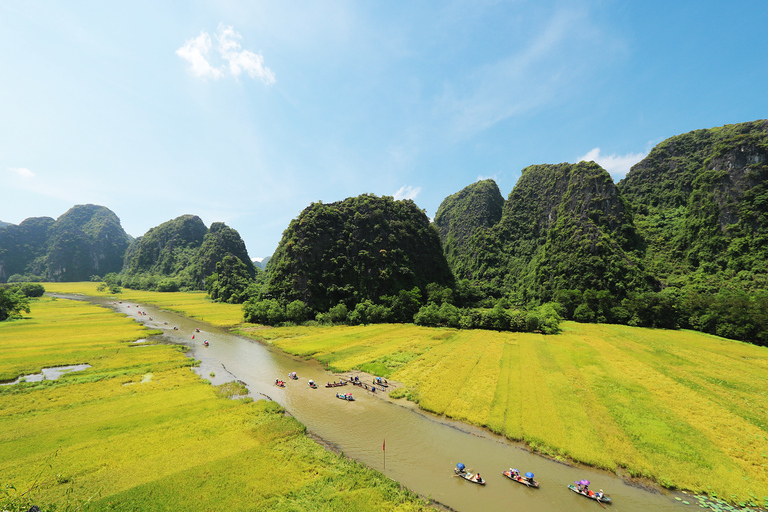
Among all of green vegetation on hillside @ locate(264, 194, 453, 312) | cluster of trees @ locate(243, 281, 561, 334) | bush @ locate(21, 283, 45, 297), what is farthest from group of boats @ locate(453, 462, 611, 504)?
bush @ locate(21, 283, 45, 297)

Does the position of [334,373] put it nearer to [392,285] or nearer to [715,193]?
[392,285]

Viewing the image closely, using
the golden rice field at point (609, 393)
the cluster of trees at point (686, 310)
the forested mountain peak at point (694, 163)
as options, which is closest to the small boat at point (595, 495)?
the golden rice field at point (609, 393)

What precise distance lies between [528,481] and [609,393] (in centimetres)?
2160

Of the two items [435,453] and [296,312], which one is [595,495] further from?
[296,312]

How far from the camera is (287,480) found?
1950 centimetres

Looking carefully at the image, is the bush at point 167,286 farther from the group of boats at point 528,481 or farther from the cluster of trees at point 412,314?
the group of boats at point 528,481

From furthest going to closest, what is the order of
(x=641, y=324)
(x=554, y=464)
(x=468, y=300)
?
(x=468, y=300), (x=641, y=324), (x=554, y=464)

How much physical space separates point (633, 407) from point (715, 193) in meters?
124

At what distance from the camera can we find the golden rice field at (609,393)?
21.8 metres

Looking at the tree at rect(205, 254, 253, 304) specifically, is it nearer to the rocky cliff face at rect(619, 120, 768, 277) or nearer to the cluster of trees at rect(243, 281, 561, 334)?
the cluster of trees at rect(243, 281, 561, 334)

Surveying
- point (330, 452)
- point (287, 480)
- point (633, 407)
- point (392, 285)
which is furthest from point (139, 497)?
point (392, 285)

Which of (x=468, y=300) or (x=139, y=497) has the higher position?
(x=468, y=300)

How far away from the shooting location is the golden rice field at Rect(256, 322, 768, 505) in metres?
21.8

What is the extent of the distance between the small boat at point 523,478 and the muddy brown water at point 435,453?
1.11 feet
